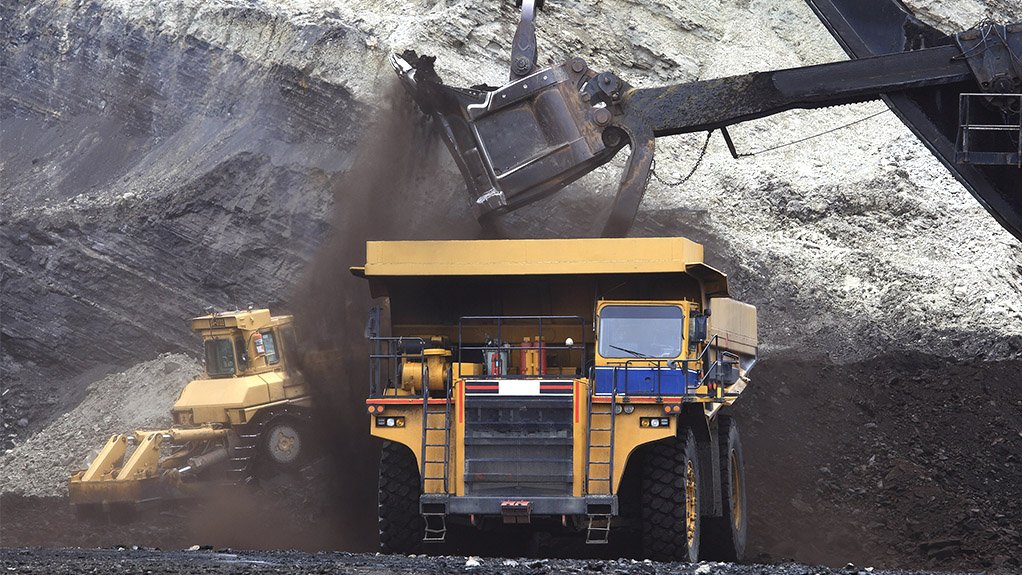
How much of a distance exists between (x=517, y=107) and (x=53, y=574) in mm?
6564

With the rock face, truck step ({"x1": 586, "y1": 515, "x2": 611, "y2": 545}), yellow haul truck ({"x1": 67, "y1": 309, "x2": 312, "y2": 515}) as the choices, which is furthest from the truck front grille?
the rock face

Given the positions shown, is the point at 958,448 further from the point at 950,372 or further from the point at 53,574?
the point at 53,574

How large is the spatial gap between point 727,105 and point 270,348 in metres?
8.26

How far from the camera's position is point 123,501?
674 inches

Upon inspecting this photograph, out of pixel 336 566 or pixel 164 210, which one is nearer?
pixel 336 566

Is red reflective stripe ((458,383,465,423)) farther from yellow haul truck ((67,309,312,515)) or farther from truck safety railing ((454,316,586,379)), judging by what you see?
yellow haul truck ((67,309,312,515))

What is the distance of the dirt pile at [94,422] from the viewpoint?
73.3ft

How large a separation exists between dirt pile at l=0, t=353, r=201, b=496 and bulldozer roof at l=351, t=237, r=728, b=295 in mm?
10877

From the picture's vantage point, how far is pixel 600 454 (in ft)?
38.9

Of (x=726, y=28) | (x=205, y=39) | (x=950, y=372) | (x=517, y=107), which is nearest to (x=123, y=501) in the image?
(x=517, y=107)

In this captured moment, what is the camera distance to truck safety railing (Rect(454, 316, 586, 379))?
12.7 meters

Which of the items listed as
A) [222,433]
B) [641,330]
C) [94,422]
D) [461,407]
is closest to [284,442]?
[222,433]

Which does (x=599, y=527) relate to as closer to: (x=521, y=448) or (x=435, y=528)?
(x=521, y=448)

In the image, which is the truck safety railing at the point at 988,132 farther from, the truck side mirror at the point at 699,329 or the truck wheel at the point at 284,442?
the truck wheel at the point at 284,442
